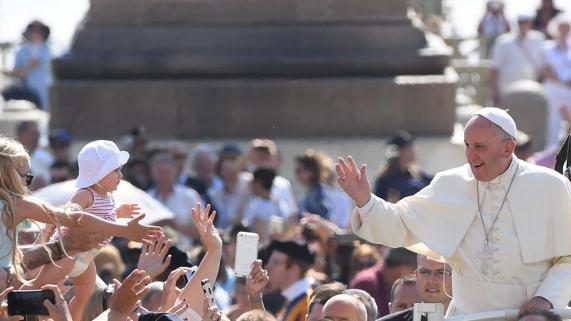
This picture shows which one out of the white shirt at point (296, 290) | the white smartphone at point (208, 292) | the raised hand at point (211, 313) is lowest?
A: the white shirt at point (296, 290)

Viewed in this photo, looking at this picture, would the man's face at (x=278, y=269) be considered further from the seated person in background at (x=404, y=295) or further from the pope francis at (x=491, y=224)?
the pope francis at (x=491, y=224)

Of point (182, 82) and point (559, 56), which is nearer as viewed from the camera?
point (182, 82)

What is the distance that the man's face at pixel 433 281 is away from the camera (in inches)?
427

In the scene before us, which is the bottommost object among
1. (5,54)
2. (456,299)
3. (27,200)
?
(5,54)

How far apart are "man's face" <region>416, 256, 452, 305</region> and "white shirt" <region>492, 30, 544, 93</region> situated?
35.4ft

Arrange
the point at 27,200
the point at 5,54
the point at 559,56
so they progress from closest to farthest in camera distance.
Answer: the point at 27,200 → the point at 559,56 → the point at 5,54

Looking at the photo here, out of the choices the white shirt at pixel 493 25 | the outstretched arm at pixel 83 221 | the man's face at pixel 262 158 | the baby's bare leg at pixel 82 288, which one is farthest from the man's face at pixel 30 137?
the white shirt at pixel 493 25

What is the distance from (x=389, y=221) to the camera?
1002cm

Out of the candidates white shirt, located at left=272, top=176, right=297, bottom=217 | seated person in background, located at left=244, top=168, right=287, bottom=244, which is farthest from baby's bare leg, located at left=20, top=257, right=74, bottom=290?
white shirt, located at left=272, top=176, right=297, bottom=217

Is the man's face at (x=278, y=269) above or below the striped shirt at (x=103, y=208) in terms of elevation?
below

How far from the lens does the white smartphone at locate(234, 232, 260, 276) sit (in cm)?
1001

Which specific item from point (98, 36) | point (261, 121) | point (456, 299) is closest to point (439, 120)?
point (261, 121)

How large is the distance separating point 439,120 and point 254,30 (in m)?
1.74

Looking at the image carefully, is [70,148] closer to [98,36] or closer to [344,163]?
[98,36]
